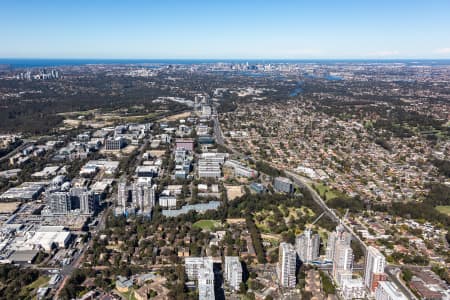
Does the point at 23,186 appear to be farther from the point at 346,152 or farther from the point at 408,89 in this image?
the point at 408,89

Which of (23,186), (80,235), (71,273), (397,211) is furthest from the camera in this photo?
Result: (23,186)

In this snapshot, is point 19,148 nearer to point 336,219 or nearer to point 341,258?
point 336,219

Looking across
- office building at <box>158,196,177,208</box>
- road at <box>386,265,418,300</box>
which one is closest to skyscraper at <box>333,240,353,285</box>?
road at <box>386,265,418,300</box>

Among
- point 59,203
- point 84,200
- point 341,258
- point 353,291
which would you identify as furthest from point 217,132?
point 353,291

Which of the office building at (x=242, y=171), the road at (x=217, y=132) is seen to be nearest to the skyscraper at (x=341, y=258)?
the office building at (x=242, y=171)

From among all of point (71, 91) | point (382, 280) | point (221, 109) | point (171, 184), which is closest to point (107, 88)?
point (71, 91)

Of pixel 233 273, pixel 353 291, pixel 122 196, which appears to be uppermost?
pixel 122 196
